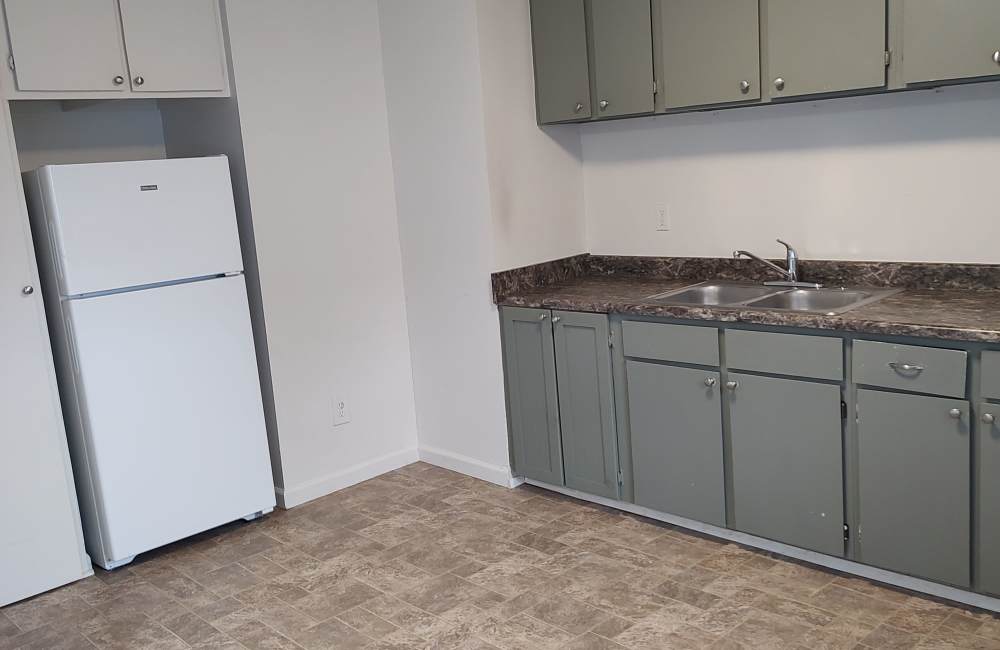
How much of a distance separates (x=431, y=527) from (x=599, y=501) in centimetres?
68

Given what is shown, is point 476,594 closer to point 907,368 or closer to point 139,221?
point 907,368

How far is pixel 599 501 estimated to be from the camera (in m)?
3.59

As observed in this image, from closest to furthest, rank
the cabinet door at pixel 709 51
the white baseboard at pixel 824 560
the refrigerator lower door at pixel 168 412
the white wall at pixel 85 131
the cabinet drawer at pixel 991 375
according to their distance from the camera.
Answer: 1. the cabinet drawer at pixel 991 375
2. the white baseboard at pixel 824 560
3. the cabinet door at pixel 709 51
4. the refrigerator lower door at pixel 168 412
5. the white wall at pixel 85 131

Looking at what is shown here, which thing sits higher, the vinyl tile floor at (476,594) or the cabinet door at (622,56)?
the cabinet door at (622,56)

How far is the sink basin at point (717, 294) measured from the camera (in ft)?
10.9

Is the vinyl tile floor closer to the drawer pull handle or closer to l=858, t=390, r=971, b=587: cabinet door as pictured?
l=858, t=390, r=971, b=587: cabinet door

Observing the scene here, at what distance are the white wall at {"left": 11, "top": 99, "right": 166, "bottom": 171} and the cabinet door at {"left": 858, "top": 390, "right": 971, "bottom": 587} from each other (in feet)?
10.1

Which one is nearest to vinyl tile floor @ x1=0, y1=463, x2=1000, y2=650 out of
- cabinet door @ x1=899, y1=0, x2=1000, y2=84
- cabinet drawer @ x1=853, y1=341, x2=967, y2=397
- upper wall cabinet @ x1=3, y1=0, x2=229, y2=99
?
cabinet drawer @ x1=853, y1=341, x2=967, y2=397

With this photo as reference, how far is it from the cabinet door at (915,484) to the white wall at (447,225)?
1588mm

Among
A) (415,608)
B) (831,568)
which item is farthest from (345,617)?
(831,568)

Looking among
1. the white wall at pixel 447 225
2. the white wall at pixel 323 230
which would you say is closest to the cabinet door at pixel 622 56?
the white wall at pixel 447 225

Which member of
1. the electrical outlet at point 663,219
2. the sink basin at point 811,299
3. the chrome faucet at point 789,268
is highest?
the electrical outlet at point 663,219

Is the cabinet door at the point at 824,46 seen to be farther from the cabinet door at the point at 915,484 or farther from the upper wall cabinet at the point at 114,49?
the upper wall cabinet at the point at 114,49

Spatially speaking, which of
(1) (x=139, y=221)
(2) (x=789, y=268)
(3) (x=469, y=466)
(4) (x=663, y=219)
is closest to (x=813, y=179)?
(2) (x=789, y=268)
